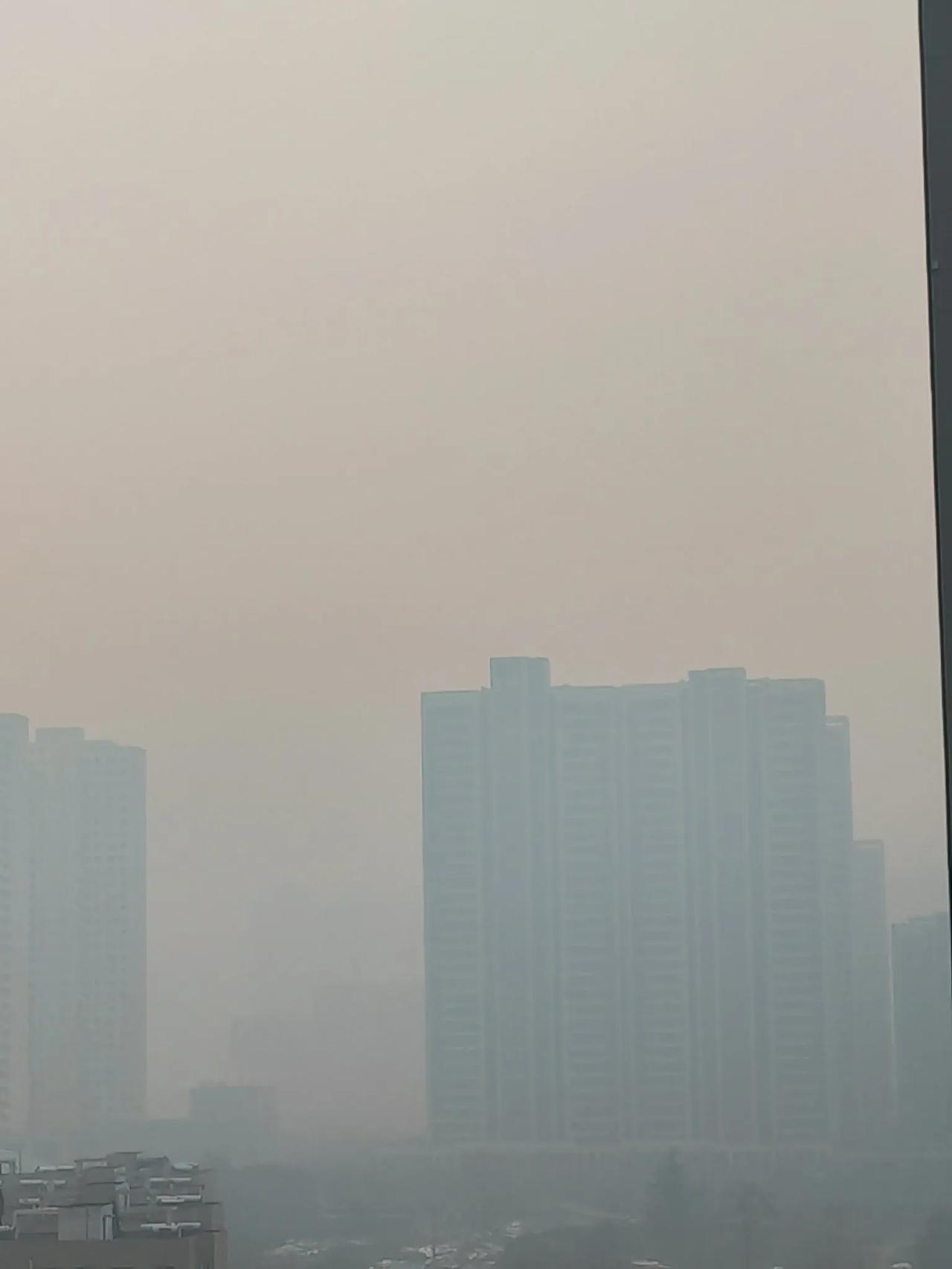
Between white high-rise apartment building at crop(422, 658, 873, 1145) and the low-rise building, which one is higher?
white high-rise apartment building at crop(422, 658, 873, 1145)

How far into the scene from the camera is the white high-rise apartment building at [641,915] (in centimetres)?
110

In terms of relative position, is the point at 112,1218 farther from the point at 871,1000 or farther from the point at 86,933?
the point at 871,1000

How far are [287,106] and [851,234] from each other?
43cm

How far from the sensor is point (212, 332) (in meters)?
1.20

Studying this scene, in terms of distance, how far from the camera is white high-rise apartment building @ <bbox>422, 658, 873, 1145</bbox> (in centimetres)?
110

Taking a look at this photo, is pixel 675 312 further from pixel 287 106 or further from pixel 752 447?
pixel 287 106

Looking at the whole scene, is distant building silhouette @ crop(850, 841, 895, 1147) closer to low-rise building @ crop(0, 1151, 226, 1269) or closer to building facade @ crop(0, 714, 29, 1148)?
low-rise building @ crop(0, 1151, 226, 1269)

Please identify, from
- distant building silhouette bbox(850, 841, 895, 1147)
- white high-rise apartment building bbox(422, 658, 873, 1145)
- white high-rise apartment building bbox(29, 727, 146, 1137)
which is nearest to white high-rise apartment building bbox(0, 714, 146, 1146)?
white high-rise apartment building bbox(29, 727, 146, 1137)

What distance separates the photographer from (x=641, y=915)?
3.67ft

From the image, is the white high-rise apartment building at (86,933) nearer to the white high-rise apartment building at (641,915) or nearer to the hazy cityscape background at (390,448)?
the hazy cityscape background at (390,448)

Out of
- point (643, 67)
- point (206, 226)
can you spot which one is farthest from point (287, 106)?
point (643, 67)

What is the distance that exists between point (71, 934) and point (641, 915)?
1.33 ft

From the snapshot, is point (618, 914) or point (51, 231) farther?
point (51, 231)

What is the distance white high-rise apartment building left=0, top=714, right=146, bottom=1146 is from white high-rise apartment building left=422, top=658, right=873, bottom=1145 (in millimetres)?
217
